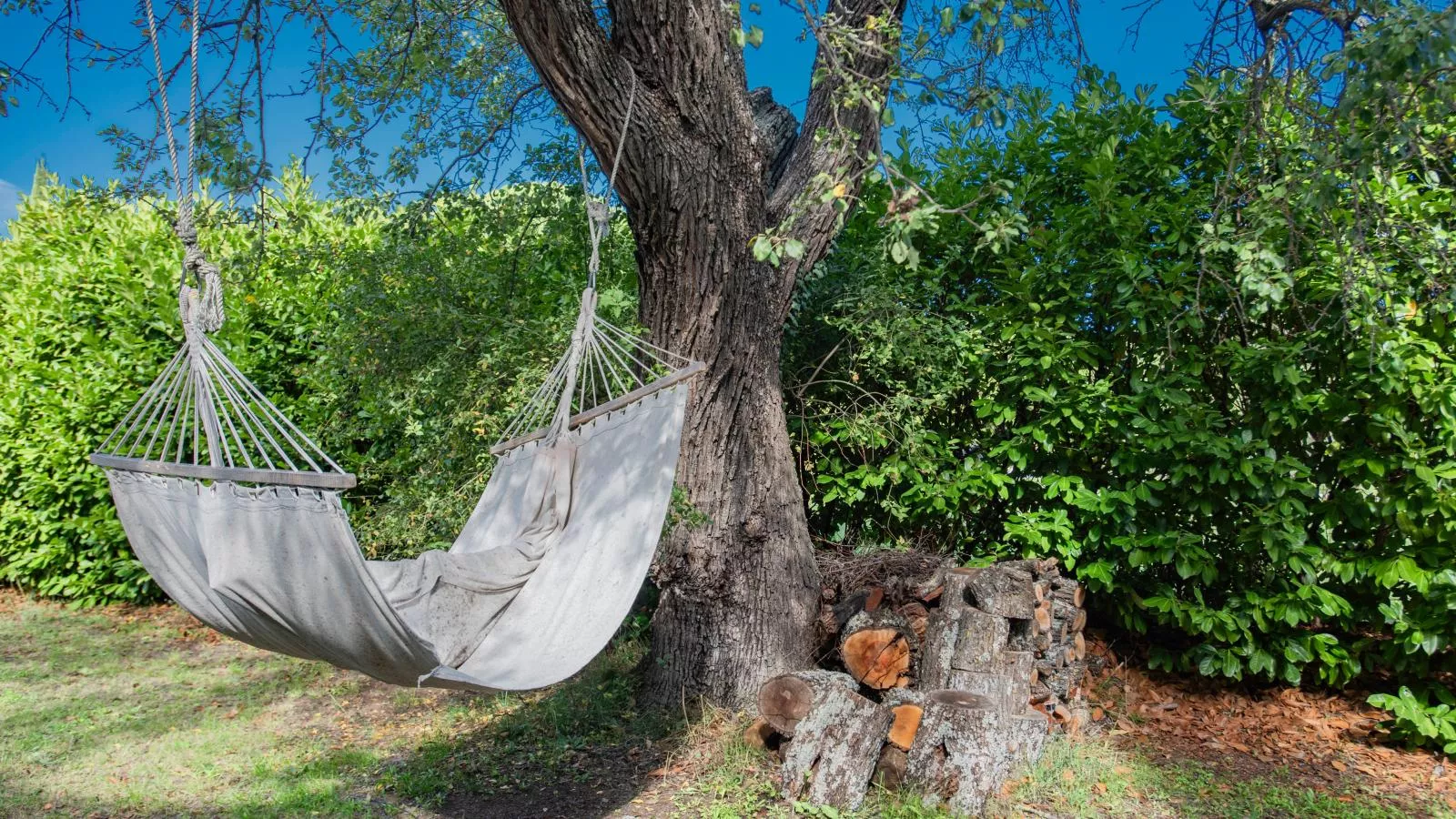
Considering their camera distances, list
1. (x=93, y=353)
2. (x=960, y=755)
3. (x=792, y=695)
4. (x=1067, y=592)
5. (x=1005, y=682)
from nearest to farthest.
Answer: (x=960, y=755) → (x=792, y=695) → (x=1005, y=682) → (x=1067, y=592) → (x=93, y=353)

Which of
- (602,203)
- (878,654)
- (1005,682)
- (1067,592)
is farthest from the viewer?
(1067,592)

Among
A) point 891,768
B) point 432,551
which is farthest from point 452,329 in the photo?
point 891,768

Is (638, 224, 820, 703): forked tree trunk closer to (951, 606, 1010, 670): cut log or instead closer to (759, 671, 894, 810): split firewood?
(759, 671, 894, 810): split firewood

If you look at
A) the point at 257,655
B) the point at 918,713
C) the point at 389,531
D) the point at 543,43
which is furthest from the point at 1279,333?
the point at 257,655

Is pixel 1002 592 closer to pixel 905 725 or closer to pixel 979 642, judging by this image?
pixel 979 642

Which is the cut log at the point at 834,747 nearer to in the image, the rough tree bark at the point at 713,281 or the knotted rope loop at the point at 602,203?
the rough tree bark at the point at 713,281

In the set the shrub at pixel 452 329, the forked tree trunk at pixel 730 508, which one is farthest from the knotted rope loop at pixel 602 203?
the shrub at pixel 452 329

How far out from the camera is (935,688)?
3.12 metres

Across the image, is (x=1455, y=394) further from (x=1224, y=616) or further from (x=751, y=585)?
(x=751, y=585)

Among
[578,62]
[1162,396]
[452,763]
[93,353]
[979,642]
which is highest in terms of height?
[578,62]

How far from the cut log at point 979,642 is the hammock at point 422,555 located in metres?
1.17

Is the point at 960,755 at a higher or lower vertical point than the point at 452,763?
higher

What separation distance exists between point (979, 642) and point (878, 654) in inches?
13.2

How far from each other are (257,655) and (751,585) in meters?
2.50
